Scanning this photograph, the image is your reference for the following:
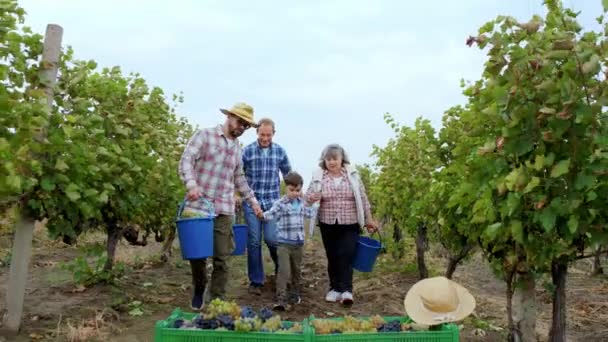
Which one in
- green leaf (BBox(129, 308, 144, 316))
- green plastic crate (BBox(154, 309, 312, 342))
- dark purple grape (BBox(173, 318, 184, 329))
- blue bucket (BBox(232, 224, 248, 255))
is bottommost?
green leaf (BBox(129, 308, 144, 316))

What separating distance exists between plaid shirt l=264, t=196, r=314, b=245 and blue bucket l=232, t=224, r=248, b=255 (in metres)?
0.64

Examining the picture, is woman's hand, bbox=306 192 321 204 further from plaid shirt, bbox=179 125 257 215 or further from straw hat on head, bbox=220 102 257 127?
straw hat on head, bbox=220 102 257 127

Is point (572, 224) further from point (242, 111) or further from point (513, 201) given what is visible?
point (242, 111)

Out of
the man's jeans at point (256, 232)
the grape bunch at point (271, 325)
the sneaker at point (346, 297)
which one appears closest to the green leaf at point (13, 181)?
the grape bunch at point (271, 325)

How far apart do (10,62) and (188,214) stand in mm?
1655

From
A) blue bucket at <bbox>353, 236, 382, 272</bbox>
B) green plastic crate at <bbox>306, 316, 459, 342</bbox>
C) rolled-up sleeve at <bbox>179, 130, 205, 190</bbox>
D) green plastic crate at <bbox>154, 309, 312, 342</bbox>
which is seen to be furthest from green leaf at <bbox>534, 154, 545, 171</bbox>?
blue bucket at <bbox>353, 236, 382, 272</bbox>

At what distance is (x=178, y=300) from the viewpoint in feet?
20.2

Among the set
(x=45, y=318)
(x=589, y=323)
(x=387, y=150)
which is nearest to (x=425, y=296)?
(x=45, y=318)

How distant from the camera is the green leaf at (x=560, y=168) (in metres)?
Answer: 3.02

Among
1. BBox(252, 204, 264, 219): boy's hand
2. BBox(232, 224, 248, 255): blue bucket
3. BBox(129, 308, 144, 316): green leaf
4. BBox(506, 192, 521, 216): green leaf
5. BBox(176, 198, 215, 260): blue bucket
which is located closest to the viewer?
BBox(506, 192, 521, 216): green leaf

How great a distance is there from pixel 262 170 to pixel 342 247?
A: 1.14 m

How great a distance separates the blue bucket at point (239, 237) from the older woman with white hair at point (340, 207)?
2.83ft

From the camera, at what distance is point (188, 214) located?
15.9 feet

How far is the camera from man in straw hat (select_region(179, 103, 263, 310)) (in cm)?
505
